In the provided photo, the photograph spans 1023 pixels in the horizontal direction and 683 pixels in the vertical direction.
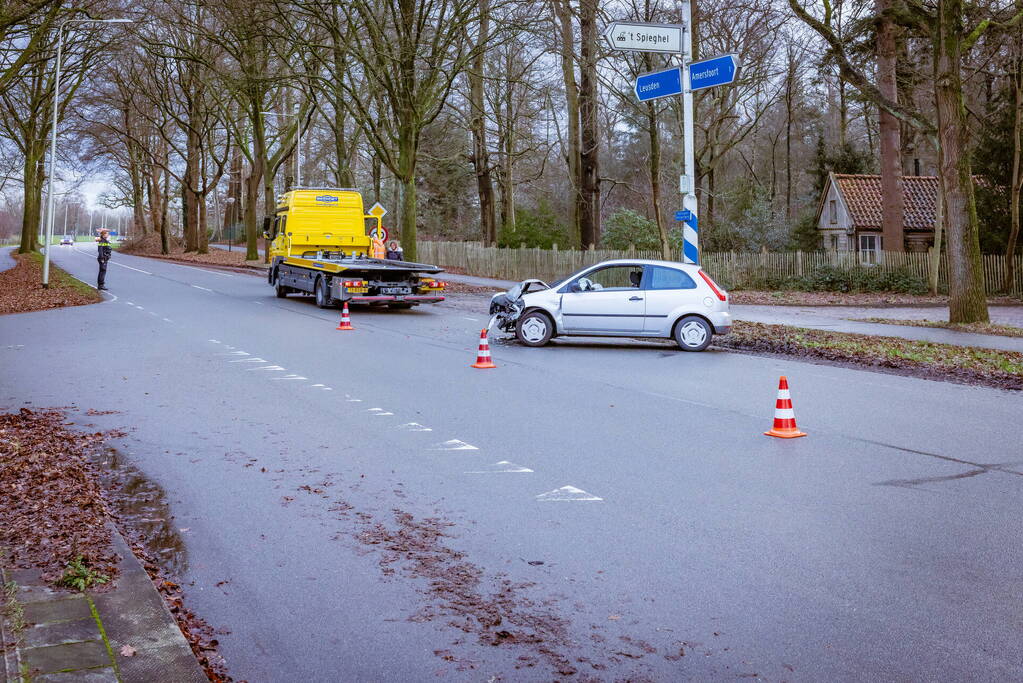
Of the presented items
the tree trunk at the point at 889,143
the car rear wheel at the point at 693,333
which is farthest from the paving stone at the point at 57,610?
the tree trunk at the point at 889,143

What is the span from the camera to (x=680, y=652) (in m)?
4.30

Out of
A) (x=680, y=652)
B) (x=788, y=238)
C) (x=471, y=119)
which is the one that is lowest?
(x=680, y=652)

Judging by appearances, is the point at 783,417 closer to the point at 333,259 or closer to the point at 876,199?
the point at 333,259

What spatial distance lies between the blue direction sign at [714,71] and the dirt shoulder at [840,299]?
11.9 metres

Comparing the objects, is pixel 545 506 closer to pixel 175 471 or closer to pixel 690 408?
pixel 175 471

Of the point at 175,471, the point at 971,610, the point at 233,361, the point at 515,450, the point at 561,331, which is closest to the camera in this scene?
the point at 971,610

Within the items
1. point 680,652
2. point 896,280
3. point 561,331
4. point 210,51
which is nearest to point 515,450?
point 680,652

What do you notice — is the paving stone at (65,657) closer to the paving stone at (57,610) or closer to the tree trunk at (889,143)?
the paving stone at (57,610)

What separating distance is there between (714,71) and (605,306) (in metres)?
4.65

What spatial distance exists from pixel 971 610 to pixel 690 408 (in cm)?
602

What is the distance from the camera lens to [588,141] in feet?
121

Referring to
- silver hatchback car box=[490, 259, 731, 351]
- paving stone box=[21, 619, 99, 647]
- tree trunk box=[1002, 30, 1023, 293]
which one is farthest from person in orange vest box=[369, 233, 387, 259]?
paving stone box=[21, 619, 99, 647]

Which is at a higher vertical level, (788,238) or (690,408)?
(788,238)

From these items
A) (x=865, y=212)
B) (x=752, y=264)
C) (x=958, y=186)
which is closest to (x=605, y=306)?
(x=958, y=186)
